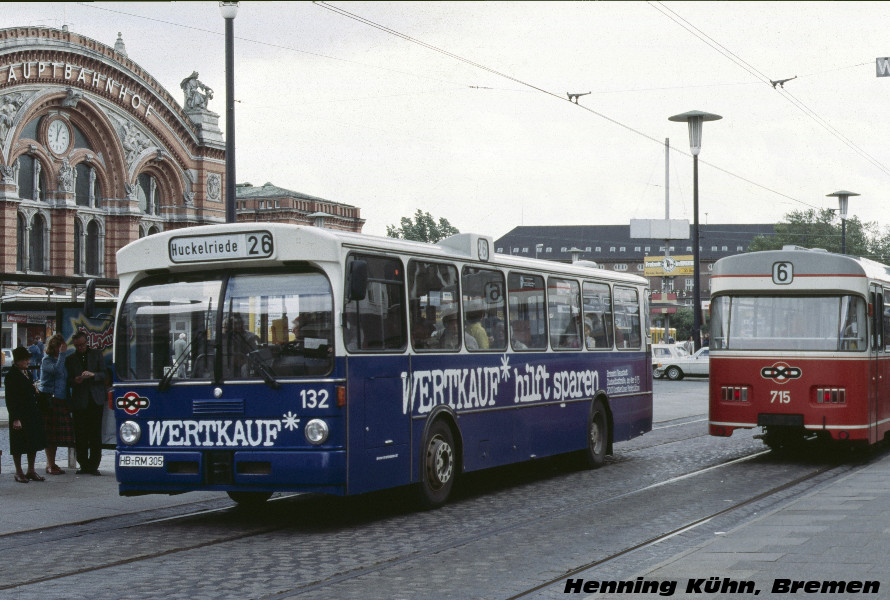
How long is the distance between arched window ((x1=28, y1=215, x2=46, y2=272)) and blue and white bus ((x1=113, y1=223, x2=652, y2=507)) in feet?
142

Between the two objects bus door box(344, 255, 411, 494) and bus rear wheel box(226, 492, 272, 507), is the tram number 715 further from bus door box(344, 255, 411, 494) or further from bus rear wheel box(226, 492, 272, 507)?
bus rear wheel box(226, 492, 272, 507)

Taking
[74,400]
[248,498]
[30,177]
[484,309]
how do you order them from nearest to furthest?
1. [248,498]
2. [484,309]
3. [74,400]
4. [30,177]

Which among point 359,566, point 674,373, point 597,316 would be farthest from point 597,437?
point 674,373

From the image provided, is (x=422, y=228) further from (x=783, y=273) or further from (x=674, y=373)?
(x=783, y=273)

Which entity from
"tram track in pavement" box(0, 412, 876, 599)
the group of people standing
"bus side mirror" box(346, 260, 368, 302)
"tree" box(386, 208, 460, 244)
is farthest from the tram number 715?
"tree" box(386, 208, 460, 244)

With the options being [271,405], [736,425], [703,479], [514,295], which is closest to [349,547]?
[271,405]

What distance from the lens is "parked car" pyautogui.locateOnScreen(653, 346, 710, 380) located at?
157ft

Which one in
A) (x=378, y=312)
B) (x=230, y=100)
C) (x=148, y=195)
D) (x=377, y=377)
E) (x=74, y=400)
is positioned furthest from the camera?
(x=148, y=195)

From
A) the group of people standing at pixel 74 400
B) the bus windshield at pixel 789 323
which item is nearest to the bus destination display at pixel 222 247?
the group of people standing at pixel 74 400

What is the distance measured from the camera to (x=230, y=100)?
16.5 metres

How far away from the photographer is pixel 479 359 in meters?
12.7

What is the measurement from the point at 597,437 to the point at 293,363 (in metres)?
6.90

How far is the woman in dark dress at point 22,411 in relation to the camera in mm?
13578

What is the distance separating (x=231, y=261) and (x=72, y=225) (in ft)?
148
